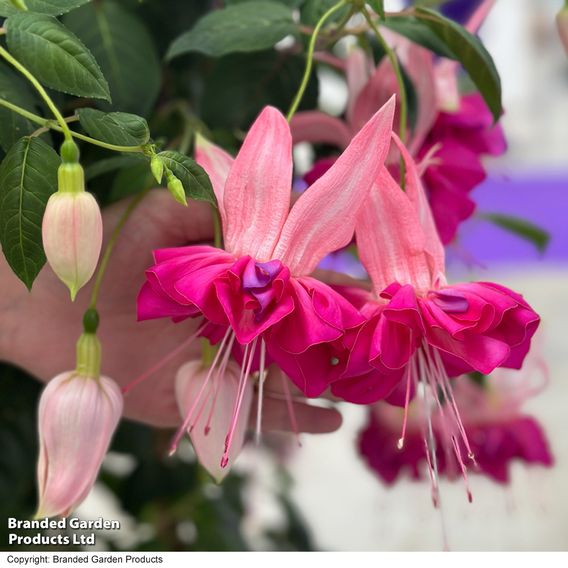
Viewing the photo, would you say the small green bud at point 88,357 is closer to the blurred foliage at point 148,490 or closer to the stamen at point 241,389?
the stamen at point 241,389

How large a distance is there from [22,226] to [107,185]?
0.23 meters

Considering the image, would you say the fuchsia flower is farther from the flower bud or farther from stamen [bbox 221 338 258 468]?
the flower bud

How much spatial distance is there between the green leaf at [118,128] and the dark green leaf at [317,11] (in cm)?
20

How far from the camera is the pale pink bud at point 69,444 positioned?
485 mm

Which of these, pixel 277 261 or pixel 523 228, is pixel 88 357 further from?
pixel 523 228

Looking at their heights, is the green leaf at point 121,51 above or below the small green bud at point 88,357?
above

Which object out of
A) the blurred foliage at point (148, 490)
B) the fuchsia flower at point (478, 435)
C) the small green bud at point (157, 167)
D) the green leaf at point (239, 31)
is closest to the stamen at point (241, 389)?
the small green bud at point (157, 167)

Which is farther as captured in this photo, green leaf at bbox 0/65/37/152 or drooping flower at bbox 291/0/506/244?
drooping flower at bbox 291/0/506/244

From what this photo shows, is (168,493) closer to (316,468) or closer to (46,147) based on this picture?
(46,147)

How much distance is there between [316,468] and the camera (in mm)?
2391

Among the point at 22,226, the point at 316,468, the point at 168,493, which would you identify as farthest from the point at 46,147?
the point at 316,468

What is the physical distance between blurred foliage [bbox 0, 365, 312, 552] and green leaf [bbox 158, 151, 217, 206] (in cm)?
46

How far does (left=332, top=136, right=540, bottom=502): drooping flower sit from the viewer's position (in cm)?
43

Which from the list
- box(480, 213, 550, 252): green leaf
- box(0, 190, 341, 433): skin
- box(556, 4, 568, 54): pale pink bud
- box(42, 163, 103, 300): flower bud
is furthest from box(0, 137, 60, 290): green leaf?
box(480, 213, 550, 252): green leaf
